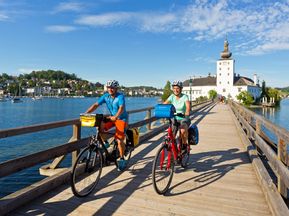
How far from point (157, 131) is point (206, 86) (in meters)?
112

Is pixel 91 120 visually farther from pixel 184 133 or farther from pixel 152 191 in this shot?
pixel 184 133

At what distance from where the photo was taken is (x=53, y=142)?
20359 mm

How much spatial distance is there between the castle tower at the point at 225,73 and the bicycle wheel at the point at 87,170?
114672 millimetres

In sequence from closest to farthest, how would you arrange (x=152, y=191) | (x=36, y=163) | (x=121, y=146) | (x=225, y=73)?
(x=36, y=163)
(x=152, y=191)
(x=121, y=146)
(x=225, y=73)

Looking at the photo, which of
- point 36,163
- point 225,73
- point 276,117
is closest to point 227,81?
point 225,73

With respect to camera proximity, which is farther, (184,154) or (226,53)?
(226,53)

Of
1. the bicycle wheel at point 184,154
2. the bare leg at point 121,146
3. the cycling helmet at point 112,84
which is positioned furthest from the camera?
the bicycle wheel at point 184,154

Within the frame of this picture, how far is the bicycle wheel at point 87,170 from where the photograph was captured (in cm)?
475

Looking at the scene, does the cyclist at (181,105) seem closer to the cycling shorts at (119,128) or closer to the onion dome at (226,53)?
the cycling shorts at (119,128)

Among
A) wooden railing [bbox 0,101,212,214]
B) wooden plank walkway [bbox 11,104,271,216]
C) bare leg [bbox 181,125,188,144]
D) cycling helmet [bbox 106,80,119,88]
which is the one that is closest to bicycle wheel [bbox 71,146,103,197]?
wooden plank walkway [bbox 11,104,271,216]

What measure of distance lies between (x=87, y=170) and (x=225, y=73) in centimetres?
11621

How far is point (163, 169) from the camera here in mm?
5129

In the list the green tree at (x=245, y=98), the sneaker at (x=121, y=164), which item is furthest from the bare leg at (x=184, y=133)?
the green tree at (x=245, y=98)

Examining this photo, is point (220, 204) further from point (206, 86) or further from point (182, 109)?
point (206, 86)
